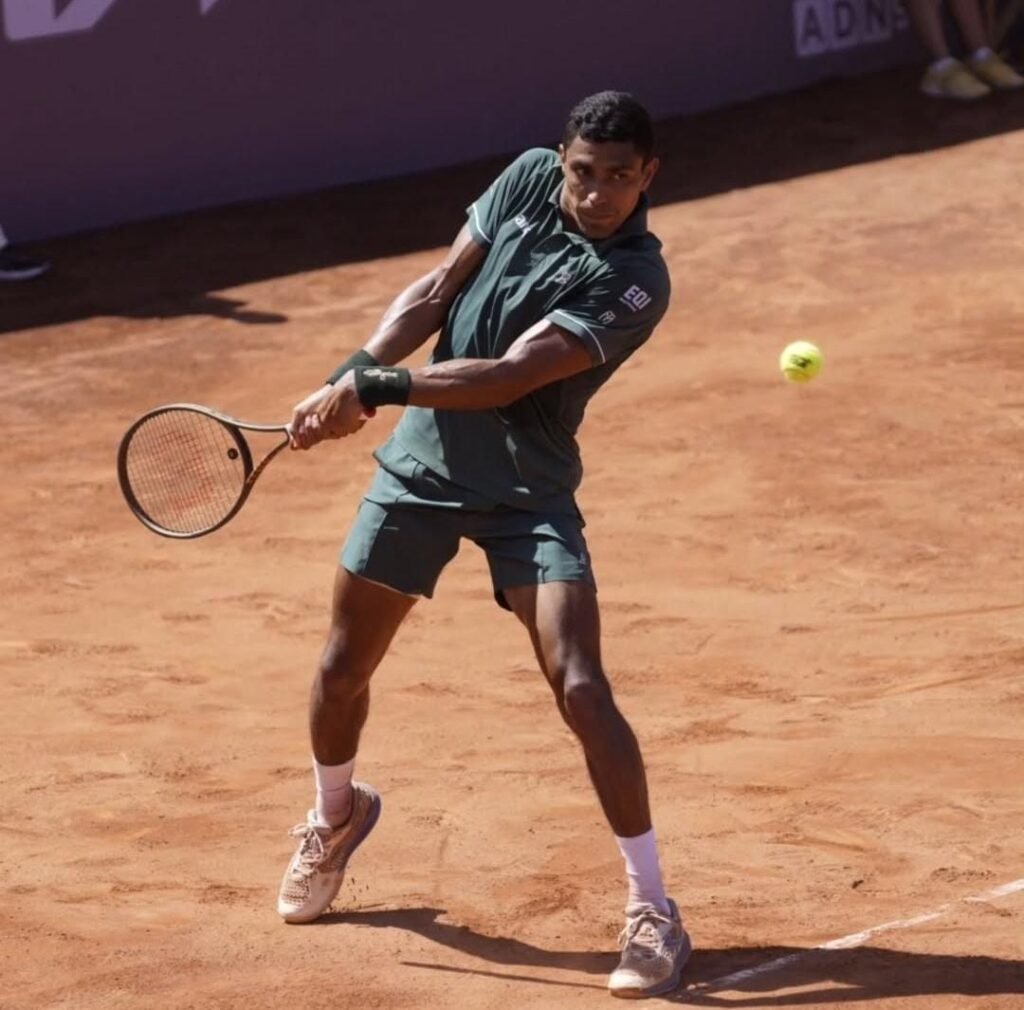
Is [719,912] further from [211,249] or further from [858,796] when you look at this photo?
[211,249]

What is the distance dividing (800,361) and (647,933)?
3.49 meters

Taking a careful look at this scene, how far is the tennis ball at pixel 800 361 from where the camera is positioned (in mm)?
7840

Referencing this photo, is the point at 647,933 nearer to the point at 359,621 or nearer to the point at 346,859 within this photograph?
the point at 346,859

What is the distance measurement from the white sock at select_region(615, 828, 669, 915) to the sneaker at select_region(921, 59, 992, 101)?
442 inches

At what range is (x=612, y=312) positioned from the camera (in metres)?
4.91

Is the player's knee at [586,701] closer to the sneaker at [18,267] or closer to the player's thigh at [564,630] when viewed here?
the player's thigh at [564,630]

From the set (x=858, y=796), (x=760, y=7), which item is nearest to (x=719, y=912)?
(x=858, y=796)

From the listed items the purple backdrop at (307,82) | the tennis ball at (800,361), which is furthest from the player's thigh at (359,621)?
the purple backdrop at (307,82)

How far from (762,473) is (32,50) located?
18.6ft

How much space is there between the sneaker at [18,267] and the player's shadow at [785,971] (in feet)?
25.3

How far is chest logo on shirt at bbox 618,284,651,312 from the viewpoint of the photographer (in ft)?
16.1

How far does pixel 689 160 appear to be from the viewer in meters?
14.3

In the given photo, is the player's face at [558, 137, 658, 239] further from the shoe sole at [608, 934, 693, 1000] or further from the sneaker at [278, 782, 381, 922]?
the shoe sole at [608, 934, 693, 1000]

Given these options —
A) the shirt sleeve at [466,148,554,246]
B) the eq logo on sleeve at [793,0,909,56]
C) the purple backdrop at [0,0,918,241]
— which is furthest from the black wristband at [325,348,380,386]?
the eq logo on sleeve at [793,0,909,56]
